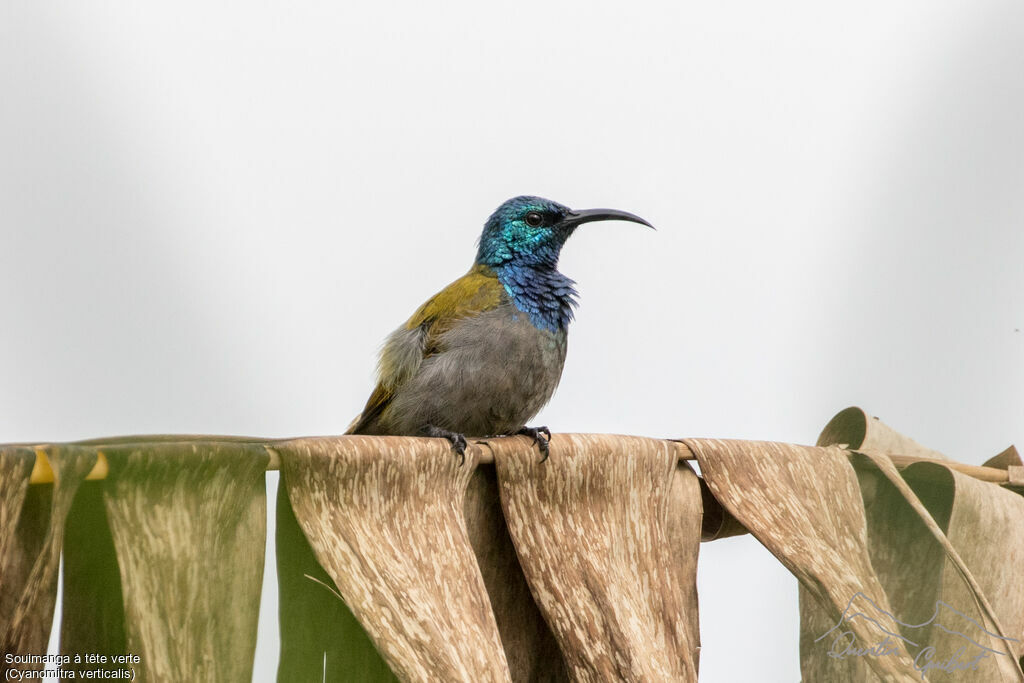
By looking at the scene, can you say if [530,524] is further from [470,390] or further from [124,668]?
[470,390]

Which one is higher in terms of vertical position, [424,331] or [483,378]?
[424,331]

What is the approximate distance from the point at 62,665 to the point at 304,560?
38cm

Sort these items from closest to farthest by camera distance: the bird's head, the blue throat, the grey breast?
the grey breast < the blue throat < the bird's head

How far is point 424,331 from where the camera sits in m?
3.18

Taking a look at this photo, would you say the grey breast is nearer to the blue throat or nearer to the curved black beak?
the blue throat

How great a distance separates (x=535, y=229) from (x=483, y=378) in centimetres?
64

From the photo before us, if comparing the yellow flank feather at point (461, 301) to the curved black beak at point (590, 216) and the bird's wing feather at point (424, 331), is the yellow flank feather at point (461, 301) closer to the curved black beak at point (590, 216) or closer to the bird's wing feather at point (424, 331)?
the bird's wing feather at point (424, 331)

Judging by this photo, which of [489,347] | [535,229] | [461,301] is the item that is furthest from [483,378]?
Result: [535,229]

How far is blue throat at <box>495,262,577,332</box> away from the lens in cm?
309

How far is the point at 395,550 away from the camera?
1.52 meters

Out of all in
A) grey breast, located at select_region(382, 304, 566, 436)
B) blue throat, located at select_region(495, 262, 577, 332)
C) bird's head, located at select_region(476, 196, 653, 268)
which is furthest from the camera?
bird's head, located at select_region(476, 196, 653, 268)

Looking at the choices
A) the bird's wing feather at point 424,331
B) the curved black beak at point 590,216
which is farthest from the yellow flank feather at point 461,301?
the curved black beak at point 590,216

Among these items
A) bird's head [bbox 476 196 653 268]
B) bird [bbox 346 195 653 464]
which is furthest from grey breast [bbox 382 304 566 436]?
bird's head [bbox 476 196 653 268]

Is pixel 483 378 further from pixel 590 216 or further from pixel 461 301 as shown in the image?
pixel 590 216
